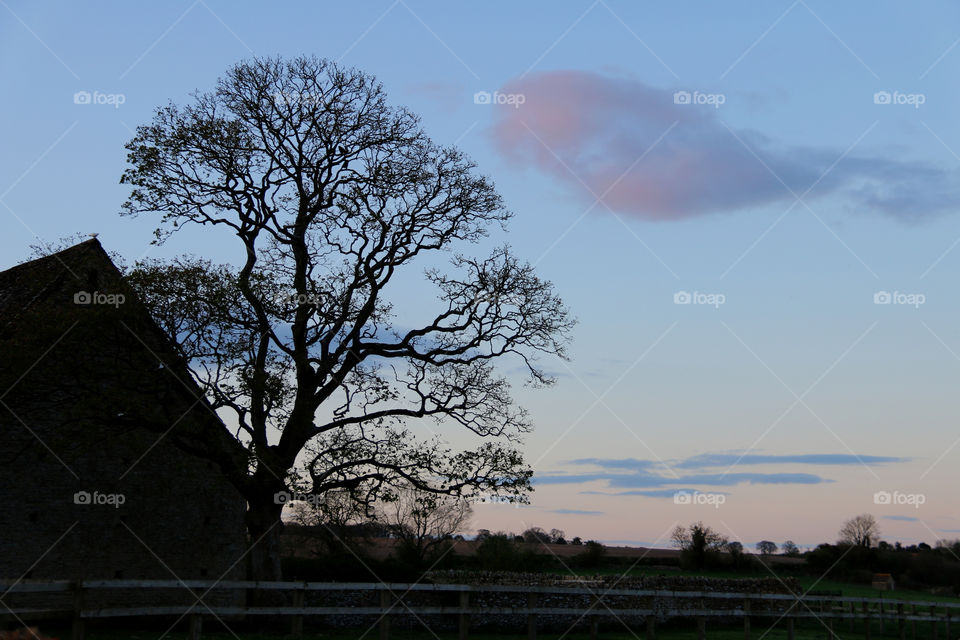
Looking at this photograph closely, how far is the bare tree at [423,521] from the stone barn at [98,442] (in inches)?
230

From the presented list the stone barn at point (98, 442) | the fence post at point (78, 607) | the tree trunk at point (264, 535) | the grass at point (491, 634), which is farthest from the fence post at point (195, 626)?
the tree trunk at point (264, 535)

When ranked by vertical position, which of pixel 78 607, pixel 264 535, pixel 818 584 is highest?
pixel 264 535

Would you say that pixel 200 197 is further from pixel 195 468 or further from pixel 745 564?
pixel 745 564

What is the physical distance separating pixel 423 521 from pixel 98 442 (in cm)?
2748

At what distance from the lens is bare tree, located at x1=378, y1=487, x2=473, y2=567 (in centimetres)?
2572

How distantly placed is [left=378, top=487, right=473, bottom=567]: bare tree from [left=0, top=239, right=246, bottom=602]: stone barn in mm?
5843

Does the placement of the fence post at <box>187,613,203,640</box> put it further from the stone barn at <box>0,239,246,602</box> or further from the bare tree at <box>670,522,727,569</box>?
the bare tree at <box>670,522,727,569</box>

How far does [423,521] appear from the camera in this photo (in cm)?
4834

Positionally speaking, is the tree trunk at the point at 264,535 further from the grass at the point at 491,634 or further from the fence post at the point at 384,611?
the fence post at the point at 384,611

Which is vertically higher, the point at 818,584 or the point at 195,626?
the point at 818,584

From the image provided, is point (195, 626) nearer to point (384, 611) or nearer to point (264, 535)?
point (384, 611)

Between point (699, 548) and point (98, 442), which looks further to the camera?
point (699, 548)

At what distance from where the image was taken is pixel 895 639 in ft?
106

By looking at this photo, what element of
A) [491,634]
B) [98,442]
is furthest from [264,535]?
[491,634]
